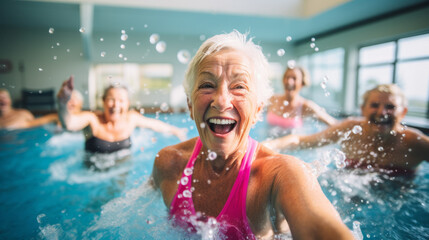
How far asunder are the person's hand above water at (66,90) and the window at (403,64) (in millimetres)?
8182

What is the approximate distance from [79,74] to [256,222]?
13195mm

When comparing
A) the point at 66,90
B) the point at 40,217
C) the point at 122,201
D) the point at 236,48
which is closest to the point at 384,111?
the point at 236,48

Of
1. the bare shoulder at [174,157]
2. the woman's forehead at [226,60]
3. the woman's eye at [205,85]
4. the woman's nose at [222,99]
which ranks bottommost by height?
the bare shoulder at [174,157]

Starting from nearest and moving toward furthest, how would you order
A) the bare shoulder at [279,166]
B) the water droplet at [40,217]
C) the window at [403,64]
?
the bare shoulder at [279,166]
the water droplet at [40,217]
the window at [403,64]

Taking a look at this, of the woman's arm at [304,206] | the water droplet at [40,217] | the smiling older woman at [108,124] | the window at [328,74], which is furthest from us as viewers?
the window at [328,74]

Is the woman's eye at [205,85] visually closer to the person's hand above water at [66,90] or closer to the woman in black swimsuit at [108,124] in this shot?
the person's hand above water at [66,90]

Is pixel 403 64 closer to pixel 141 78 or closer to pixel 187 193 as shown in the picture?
pixel 187 193

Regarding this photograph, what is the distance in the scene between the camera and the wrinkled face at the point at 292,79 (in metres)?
4.17

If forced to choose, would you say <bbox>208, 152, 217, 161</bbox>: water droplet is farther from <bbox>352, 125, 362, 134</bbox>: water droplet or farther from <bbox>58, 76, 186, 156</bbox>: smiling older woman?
<bbox>58, 76, 186, 156</bbox>: smiling older woman

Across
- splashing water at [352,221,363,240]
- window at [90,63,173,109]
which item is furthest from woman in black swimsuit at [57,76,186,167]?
window at [90,63,173,109]

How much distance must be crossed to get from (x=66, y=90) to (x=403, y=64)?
10.6 meters

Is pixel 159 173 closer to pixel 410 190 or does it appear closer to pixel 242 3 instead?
pixel 410 190

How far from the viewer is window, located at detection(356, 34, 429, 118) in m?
8.52

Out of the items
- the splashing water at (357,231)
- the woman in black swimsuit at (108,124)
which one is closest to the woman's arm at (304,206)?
the splashing water at (357,231)
